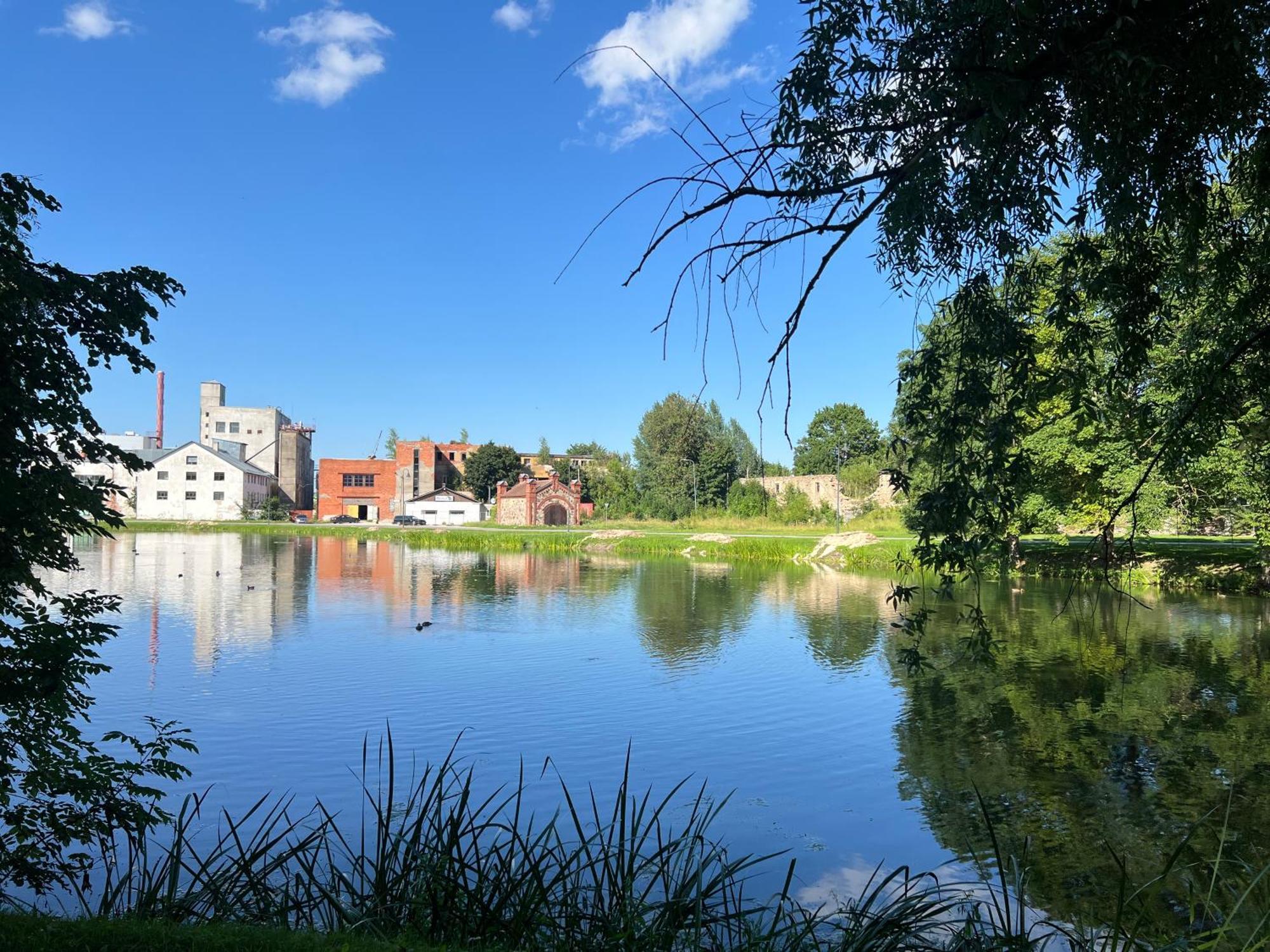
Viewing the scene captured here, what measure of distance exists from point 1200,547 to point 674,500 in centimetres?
3944

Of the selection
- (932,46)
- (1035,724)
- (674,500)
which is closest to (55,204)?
(932,46)

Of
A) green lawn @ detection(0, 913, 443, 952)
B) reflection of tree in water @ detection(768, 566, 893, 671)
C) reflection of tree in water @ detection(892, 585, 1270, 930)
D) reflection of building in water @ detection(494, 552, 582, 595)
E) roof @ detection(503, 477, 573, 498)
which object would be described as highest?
roof @ detection(503, 477, 573, 498)

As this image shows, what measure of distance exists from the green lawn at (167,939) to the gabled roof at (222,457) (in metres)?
78.8

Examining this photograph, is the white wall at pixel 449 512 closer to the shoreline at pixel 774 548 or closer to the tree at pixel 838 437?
the shoreline at pixel 774 548

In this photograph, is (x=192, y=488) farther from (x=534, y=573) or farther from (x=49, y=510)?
(x=49, y=510)

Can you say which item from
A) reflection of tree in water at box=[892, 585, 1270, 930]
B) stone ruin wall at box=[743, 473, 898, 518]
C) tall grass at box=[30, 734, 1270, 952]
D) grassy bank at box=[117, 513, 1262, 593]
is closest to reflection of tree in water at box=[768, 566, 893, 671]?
reflection of tree in water at box=[892, 585, 1270, 930]

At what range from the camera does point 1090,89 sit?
4.36 m

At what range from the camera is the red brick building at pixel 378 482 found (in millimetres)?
80625

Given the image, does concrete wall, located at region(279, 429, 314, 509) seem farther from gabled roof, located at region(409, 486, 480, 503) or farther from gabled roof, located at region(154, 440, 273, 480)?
gabled roof, located at region(409, 486, 480, 503)

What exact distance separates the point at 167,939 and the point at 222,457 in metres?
81.2

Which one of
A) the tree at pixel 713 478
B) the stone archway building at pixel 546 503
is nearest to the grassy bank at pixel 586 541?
the stone archway building at pixel 546 503

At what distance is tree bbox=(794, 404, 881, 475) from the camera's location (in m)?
70.9

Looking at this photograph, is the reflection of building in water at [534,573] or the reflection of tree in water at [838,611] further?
the reflection of building in water at [534,573]

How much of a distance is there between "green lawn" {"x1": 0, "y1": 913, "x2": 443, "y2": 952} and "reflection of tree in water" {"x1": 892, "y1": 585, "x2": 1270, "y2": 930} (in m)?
5.51
